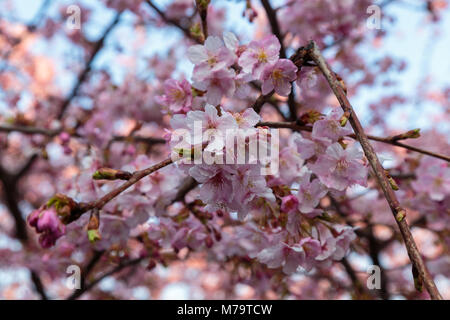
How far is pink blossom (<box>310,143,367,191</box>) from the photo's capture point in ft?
4.23

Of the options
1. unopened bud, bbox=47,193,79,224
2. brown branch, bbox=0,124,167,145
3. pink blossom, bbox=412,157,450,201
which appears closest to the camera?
unopened bud, bbox=47,193,79,224

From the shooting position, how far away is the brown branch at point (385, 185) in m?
0.87

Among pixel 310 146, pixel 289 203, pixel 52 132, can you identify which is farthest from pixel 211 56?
pixel 52 132

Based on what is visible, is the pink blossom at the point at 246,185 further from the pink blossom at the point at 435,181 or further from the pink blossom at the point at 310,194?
the pink blossom at the point at 435,181

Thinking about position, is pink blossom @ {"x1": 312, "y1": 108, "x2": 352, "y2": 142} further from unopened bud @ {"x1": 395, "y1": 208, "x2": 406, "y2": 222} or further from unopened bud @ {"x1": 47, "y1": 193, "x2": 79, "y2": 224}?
unopened bud @ {"x1": 47, "y1": 193, "x2": 79, "y2": 224}

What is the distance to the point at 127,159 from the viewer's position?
101 inches

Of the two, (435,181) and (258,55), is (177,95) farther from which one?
(435,181)

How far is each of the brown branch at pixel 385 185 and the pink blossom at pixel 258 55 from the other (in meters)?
0.13

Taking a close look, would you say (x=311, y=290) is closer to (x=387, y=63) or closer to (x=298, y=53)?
(x=298, y=53)

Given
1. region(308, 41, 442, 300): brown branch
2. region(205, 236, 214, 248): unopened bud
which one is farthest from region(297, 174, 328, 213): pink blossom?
region(205, 236, 214, 248): unopened bud

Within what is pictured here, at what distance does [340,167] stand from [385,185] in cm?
34

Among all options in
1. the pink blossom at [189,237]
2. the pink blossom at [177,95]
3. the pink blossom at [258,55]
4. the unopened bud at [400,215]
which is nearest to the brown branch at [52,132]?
the pink blossom at [189,237]

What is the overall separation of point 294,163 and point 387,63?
425 cm

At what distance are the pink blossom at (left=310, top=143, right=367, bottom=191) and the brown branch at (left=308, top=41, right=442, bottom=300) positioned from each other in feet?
0.61
